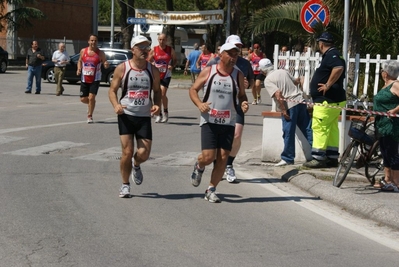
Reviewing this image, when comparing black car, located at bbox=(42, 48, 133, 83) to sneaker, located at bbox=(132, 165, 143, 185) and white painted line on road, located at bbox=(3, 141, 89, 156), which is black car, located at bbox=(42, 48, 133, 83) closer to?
white painted line on road, located at bbox=(3, 141, 89, 156)

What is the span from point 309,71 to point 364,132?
3224mm

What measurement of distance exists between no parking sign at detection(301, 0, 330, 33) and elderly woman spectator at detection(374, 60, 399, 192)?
5.96m

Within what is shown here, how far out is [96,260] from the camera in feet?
22.4

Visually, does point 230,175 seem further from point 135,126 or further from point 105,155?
point 105,155

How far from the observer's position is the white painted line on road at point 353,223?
26.8ft

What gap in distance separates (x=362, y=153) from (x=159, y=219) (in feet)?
11.1

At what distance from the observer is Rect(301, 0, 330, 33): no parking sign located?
1627 cm

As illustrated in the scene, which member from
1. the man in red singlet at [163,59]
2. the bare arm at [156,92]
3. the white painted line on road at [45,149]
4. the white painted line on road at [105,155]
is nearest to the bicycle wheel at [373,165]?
the bare arm at [156,92]

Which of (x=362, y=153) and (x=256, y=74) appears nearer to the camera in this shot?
(x=362, y=153)

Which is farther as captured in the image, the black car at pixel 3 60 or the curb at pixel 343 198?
the black car at pixel 3 60

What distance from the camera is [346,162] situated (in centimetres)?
1074

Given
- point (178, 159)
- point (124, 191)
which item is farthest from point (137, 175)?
point (178, 159)

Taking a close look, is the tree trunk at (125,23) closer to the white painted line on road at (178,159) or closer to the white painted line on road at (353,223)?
the white painted line on road at (178,159)

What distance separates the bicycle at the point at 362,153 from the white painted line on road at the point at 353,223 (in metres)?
0.67
